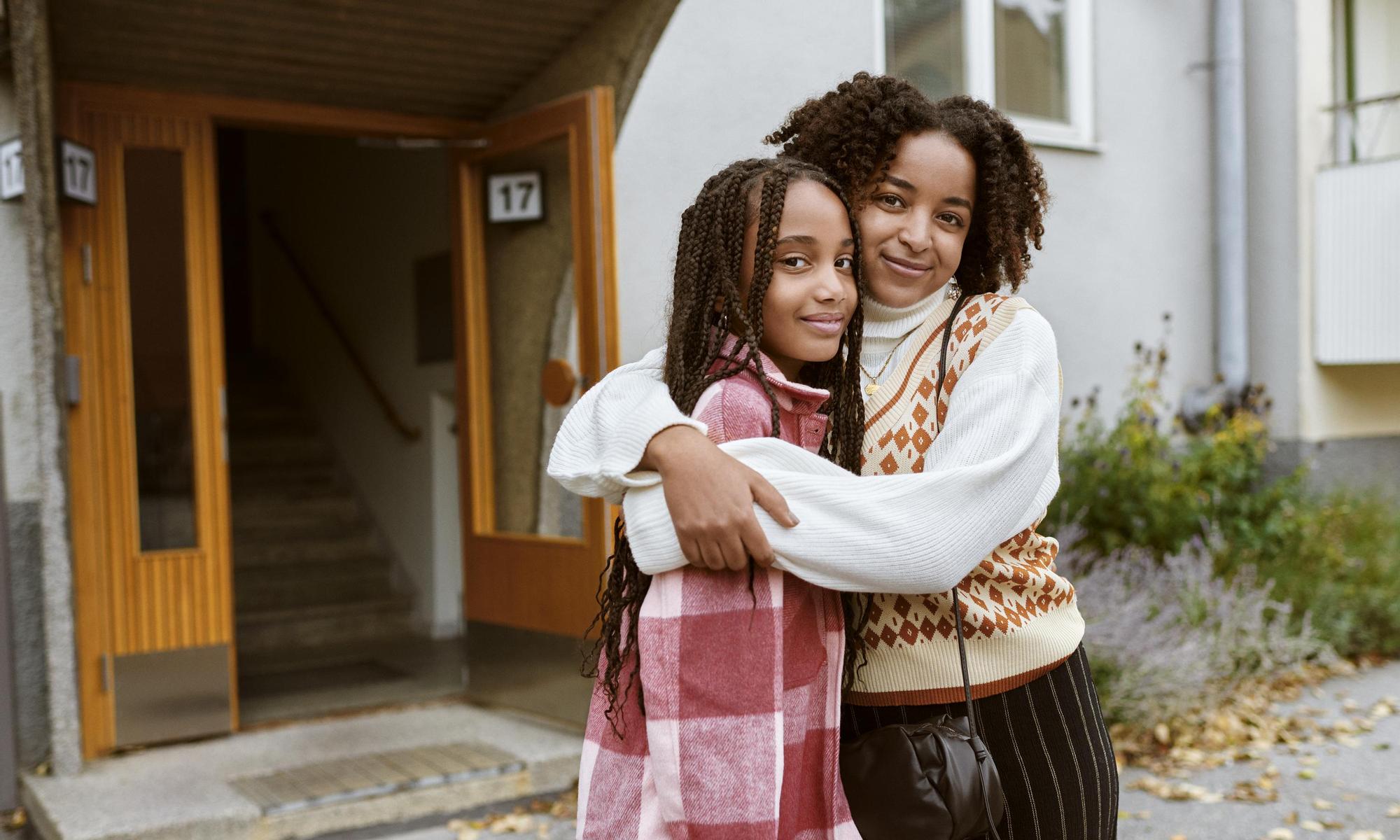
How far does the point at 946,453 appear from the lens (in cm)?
131

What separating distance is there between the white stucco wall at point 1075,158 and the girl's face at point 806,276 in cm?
339

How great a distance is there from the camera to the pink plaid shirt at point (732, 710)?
3.89 feet

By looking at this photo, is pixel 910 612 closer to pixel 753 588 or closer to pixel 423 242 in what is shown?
pixel 753 588

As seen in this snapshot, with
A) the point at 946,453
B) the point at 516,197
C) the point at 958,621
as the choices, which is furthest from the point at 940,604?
the point at 516,197

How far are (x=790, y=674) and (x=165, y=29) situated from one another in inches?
141

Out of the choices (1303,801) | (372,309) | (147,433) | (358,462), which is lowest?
(1303,801)

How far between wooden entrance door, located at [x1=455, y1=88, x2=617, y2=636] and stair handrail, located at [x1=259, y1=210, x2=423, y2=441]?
76.9 inches

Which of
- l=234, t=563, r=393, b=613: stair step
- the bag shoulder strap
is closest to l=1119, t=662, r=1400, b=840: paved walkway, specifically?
the bag shoulder strap

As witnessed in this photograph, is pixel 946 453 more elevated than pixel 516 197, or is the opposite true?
pixel 516 197

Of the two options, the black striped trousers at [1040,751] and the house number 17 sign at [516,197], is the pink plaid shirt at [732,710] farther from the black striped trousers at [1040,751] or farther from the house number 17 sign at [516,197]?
the house number 17 sign at [516,197]

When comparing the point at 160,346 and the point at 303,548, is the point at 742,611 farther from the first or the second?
the point at 303,548

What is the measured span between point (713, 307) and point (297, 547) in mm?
5884

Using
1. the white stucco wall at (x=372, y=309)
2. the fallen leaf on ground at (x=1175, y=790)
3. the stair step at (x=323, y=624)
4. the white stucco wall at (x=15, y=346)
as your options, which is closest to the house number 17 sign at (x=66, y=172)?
the white stucco wall at (x=15, y=346)

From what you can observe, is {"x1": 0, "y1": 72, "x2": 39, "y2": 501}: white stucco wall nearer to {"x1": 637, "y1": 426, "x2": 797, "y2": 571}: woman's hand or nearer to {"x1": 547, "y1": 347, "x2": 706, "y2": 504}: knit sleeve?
{"x1": 547, "y1": 347, "x2": 706, "y2": 504}: knit sleeve
